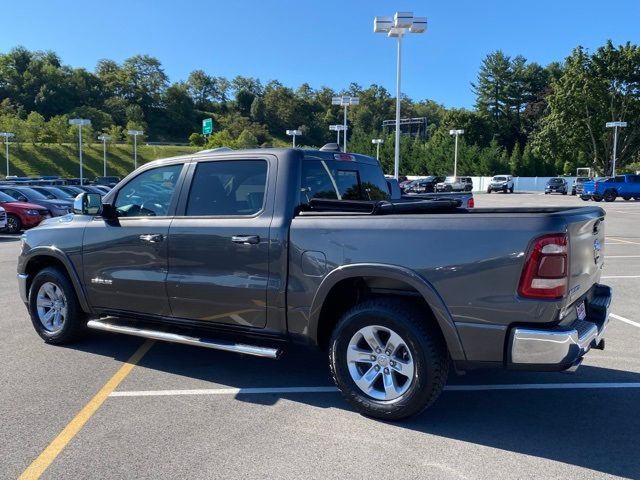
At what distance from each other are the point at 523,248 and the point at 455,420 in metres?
1.47

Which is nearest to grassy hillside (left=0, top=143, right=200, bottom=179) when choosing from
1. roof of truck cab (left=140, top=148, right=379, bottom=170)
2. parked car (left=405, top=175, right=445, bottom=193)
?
parked car (left=405, top=175, right=445, bottom=193)

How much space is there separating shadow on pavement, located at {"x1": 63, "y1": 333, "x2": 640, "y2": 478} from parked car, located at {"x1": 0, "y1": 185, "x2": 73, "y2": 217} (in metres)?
15.8

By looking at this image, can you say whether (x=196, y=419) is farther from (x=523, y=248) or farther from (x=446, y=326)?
(x=523, y=248)

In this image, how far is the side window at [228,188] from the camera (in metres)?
4.52

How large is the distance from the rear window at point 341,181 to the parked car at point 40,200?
1688 centimetres

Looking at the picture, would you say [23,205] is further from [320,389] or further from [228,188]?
[320,389]

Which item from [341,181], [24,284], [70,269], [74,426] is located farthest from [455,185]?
[74,426]

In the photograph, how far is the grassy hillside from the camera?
213 ft

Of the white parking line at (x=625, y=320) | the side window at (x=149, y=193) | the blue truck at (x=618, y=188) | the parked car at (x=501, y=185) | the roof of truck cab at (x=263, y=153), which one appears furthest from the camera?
the parked car at (x=501, y=185)

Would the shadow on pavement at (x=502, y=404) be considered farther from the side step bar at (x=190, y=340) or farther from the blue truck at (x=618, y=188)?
the blue truck at (x=618, y=188)

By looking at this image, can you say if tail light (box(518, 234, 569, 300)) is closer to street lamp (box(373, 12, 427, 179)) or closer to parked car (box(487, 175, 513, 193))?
street lamp (box(373, 12, 427, 179))

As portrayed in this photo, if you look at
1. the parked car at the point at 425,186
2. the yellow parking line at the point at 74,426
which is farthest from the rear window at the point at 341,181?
the parked car at the point at 425,186

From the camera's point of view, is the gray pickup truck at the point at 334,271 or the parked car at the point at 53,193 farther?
the parked car at the point at 53,193

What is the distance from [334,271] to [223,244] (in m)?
1.03
